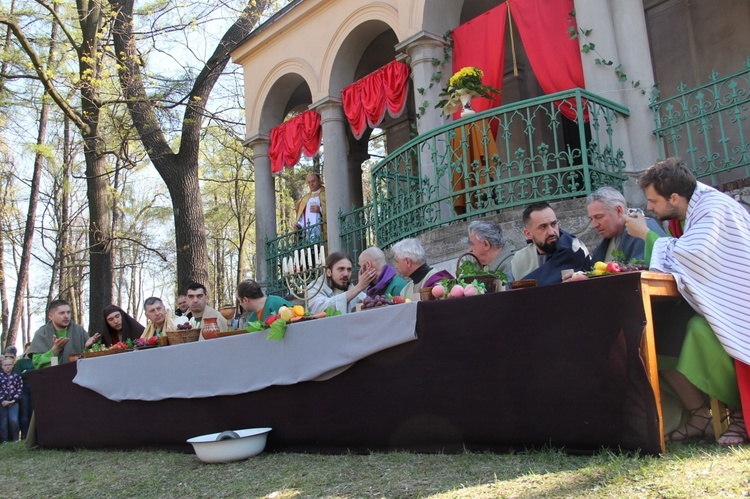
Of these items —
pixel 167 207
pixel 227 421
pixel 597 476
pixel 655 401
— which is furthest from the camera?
pixel 167 207

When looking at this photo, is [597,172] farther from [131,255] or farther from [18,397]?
[131,255]

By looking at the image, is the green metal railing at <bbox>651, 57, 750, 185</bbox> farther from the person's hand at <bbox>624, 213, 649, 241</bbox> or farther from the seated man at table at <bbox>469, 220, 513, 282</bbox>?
the person's hand at <bbox>624, 213, 649, 241</bbox>

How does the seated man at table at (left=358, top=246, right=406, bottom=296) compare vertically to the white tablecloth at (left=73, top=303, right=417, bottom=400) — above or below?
above

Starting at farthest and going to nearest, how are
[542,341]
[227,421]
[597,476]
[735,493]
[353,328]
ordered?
[227,421]
[353,328]
[542,341]
[597,476]
[735,493]

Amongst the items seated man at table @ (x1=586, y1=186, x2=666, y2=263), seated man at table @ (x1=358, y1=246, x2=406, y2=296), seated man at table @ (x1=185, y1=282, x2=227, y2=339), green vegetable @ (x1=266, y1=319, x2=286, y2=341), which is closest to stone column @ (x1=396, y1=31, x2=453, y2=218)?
seated man at table @ (x1=185, y1=282, x2=227, y2=339)

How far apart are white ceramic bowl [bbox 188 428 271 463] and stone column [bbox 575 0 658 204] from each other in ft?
18.4

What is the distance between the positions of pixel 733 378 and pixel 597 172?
4.90 meters

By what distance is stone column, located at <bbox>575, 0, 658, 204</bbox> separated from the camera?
8555 mm

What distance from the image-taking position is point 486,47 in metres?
10.2

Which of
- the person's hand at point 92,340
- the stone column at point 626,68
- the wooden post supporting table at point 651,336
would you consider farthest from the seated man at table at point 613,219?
the person's hand at point 92,340

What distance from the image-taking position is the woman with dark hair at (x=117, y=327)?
330 inches

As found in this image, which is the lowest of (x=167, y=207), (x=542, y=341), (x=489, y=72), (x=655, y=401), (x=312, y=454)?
(x=312, y=454)

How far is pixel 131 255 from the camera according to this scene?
117ft

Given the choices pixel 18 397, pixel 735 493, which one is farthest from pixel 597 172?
pixel 18 397
